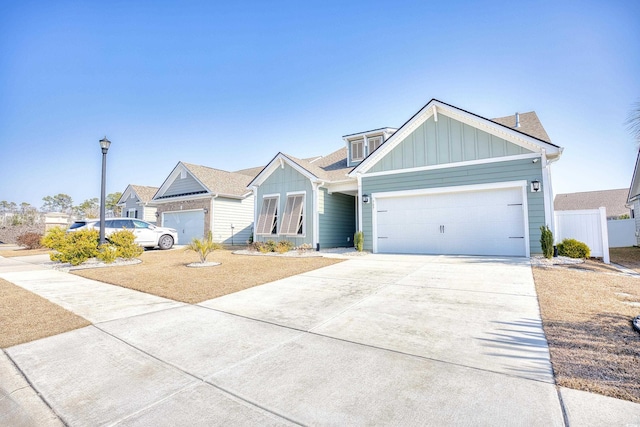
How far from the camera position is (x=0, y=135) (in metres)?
16.3

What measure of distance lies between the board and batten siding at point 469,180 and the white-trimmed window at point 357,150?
10.0 ft

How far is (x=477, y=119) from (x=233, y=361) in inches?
422

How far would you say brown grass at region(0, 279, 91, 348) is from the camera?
3.38 metres

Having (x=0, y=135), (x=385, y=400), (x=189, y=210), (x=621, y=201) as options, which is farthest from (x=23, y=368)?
(x=621, y=201)

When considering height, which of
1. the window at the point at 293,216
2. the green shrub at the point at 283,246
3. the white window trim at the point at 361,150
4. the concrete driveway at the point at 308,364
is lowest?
the concrete driveway at the point at 308,364

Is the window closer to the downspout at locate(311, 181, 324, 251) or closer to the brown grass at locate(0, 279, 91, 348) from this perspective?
the downspout at locate(311, 181, 324, 251)

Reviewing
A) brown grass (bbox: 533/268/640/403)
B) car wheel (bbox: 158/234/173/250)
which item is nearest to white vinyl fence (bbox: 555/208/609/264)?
brown grass (bbox: 533/268/640/403)

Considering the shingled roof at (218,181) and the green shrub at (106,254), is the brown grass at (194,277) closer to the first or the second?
the green shrub at (106,254)

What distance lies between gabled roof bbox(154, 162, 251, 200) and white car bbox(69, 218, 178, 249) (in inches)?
145

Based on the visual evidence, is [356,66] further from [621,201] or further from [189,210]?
[621,201]

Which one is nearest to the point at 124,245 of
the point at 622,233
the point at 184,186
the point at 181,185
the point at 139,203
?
the point at 184,186

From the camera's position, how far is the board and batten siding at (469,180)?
9.06 meters

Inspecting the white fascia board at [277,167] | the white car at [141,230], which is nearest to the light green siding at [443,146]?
the white fascia board at [277,167]

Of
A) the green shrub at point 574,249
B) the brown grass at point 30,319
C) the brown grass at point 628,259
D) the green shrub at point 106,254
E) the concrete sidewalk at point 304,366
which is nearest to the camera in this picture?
the concrete sidewalk at point 304,366
